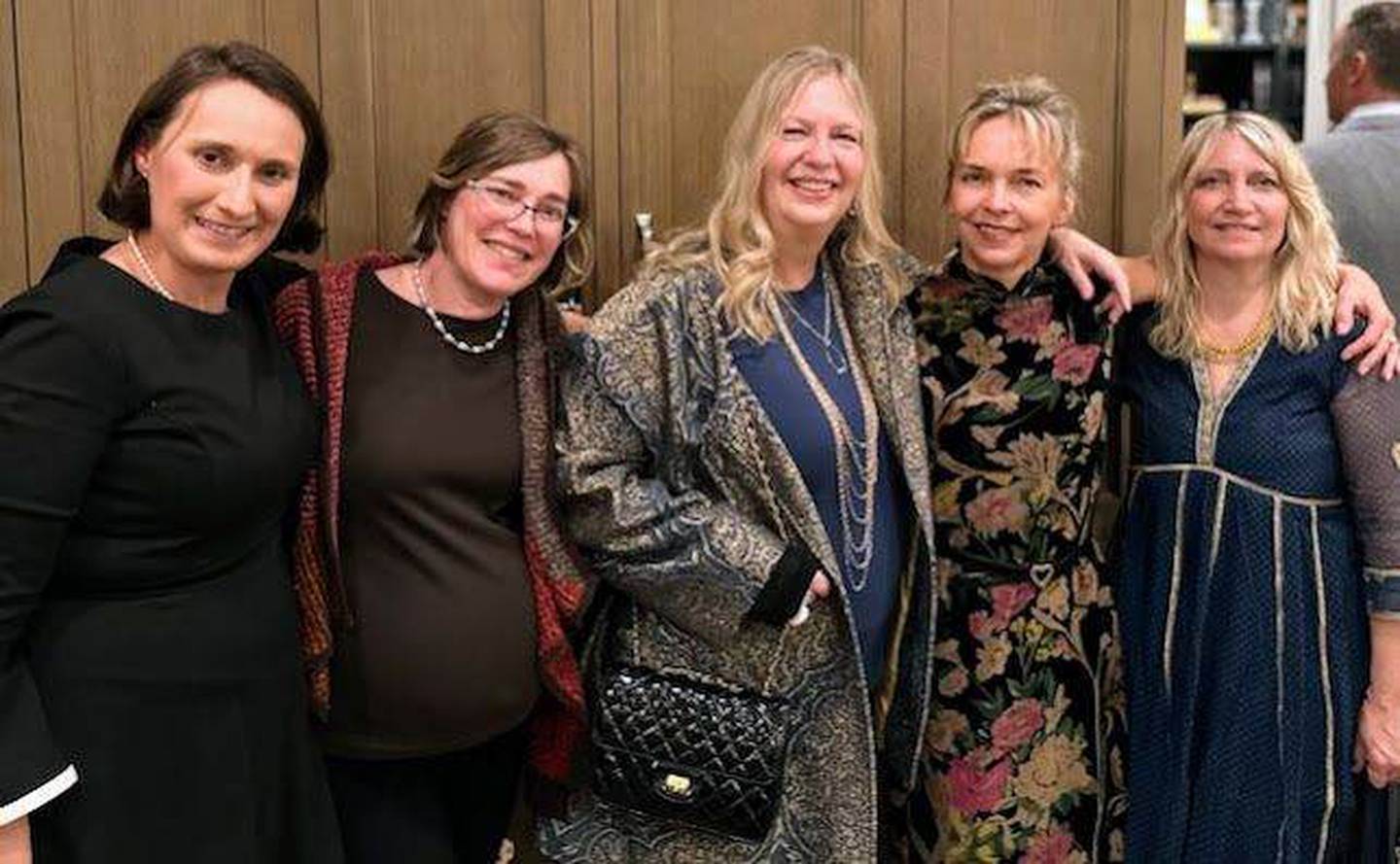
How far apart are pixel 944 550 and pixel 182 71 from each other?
1.17 meters

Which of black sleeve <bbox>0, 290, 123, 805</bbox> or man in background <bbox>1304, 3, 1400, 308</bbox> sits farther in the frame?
man in background <bbox>1304, 3, 1400, 308</bbox>

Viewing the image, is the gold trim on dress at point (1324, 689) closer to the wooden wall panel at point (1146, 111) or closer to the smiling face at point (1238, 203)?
the smiling face at point (1238, 203)

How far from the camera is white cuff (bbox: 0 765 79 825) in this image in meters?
1.38

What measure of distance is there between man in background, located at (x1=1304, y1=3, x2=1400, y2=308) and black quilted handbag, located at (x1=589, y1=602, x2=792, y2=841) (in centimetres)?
161

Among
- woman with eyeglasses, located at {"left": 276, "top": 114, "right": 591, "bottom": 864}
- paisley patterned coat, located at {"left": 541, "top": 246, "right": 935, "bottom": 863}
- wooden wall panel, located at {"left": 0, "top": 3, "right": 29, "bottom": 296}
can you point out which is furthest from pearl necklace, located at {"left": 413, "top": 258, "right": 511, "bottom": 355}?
wooden wall panel, located at {"left": 0, "top": 3, "right": 29, "bottom": 296}

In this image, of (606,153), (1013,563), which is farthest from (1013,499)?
(606,153)

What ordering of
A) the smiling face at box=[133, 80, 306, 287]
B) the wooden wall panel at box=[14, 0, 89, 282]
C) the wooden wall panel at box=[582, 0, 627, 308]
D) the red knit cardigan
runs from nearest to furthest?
1. the smiling face at box=[133, 80, 306, 287]
2. the red knit cardigan
3. the wooden wall panel at box=[14, 0, 89, 282]
4. the wooden wall panel at box=[582, 0, 627, 308]

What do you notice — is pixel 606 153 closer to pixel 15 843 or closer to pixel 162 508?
pixel 162 508

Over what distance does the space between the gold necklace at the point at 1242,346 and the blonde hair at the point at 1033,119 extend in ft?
0.95

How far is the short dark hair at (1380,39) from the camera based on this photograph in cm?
310

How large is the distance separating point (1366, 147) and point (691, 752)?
1.95 metres

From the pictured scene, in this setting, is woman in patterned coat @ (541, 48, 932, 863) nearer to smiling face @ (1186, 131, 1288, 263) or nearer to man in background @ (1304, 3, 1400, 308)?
smiling face @ (1186, 131, 1288, 263)

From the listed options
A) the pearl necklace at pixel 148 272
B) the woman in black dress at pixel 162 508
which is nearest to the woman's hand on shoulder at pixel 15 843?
the woman in black dress at pixel 162 508

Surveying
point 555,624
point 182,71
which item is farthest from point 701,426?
point 182,71
